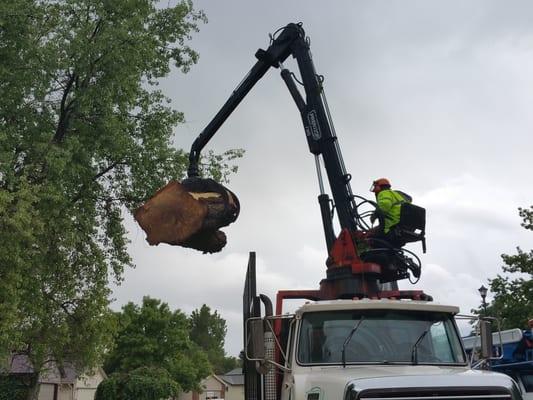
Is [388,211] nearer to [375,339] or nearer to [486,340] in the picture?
[486,340]

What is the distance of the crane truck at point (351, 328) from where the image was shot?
5.21 m

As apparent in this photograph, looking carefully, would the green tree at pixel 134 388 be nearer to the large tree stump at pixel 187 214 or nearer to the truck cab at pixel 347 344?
the large tree stump at pixel 187 214

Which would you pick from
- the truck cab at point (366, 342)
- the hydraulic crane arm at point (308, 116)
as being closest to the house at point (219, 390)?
the hydraulic crane arm at point (308, 116)

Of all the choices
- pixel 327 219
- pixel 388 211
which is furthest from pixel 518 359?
pixel 388 211

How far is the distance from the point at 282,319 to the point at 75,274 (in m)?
12.3

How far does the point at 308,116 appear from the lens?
1014cm

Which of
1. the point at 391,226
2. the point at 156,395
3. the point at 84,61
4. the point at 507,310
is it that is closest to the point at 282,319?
the point at 391,226

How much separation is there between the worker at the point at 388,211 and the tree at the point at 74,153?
8383mm

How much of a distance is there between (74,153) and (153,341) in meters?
36.5

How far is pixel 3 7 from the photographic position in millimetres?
15906

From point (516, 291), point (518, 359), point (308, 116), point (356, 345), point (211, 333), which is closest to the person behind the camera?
point (356, 345)

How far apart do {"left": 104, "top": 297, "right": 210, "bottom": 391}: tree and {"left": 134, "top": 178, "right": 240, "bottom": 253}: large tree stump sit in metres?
42.1

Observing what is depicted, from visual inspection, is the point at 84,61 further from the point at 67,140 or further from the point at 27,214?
the point at 27,214

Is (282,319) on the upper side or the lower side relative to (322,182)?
lower
